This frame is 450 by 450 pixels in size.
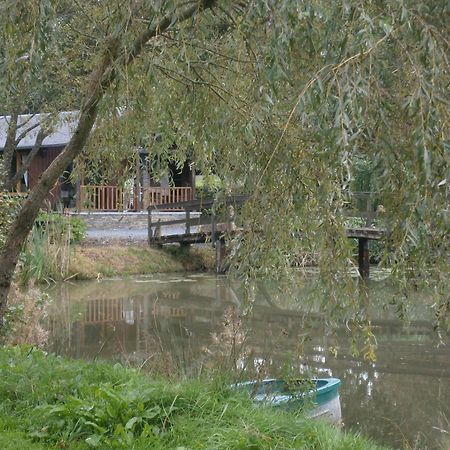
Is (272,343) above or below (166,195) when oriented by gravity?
below

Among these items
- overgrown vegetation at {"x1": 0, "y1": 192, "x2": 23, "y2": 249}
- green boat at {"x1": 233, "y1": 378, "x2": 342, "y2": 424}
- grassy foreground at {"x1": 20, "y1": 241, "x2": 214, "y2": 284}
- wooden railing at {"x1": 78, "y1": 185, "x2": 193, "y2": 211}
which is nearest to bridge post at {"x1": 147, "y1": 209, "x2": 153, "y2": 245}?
grassy foreground at {"x1": 20, "y1": 241, "x2": 214, "y2": 284}

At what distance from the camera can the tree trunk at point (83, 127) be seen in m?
5.21

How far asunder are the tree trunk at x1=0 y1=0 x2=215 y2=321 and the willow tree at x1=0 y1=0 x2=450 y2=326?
0.01 meters

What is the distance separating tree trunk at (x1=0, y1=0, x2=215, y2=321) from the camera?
5.21m

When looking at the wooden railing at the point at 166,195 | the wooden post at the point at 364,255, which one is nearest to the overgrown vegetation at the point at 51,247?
the wooden railing at the point at 166,195

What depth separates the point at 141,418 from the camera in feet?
14.8

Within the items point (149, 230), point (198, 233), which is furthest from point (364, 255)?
point (149, 230)

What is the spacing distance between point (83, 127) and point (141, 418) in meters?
2.28

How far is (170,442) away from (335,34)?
97.5 inches

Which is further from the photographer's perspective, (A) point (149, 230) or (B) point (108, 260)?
(A) point (149, 230)

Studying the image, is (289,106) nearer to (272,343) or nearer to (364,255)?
(272,343)

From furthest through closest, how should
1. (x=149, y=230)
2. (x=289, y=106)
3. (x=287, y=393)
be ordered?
(x=149, y=230) → (x=287, y=393) → (x=289, y=106)

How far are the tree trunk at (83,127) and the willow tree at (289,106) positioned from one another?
1 cm

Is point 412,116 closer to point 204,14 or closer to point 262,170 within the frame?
point 262,170
